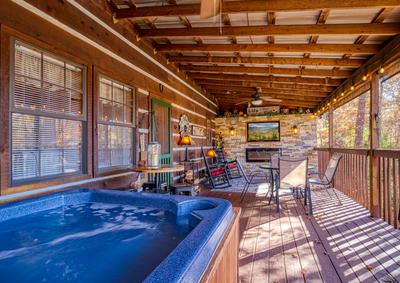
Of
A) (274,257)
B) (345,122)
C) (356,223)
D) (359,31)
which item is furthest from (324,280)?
(345,122)

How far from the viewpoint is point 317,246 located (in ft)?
8.92

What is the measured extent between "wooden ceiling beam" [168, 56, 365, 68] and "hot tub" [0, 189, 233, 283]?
3666mm

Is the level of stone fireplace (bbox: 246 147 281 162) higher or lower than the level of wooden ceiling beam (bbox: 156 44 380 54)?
lower

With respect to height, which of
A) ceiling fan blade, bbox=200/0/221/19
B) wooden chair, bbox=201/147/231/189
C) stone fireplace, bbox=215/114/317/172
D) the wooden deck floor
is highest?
ceiling fan blade, bbox=200/0/221/19

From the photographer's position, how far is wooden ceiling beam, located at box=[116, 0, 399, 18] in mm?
2580

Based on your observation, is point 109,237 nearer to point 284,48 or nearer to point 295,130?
point 284,48

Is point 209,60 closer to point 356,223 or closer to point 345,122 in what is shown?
point 356,223

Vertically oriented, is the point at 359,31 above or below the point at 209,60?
below

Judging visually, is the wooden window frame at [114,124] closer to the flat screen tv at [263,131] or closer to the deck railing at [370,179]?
the deck railing at [370,179]

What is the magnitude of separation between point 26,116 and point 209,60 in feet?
12.5

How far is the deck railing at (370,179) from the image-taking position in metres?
3.35

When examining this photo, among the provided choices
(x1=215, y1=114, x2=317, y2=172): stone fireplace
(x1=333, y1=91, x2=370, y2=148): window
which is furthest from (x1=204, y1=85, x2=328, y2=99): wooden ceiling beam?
(x1=215, y1=114, x2=317, y2=172): stone fireplace

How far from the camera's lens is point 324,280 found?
2.05 metres

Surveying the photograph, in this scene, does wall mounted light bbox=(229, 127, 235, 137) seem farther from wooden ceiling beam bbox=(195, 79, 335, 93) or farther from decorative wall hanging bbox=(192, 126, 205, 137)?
wooden ceiling beam bbox=(195, 79, 335, 93)
